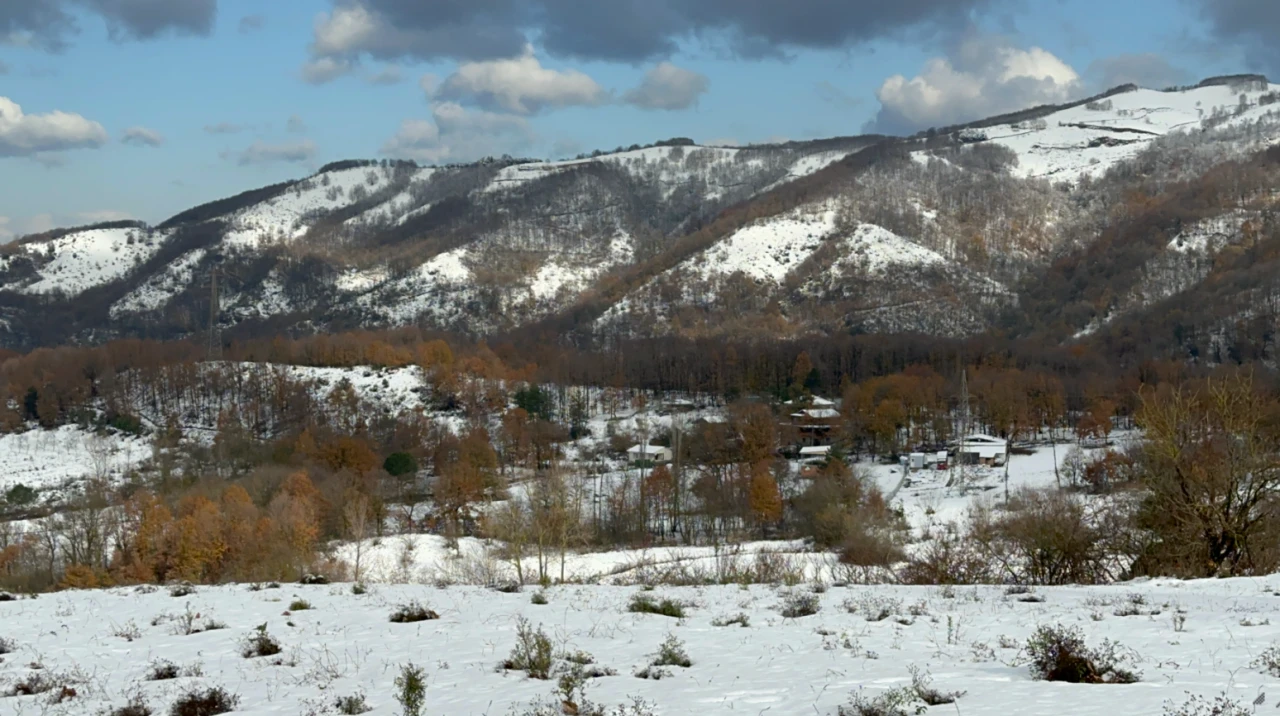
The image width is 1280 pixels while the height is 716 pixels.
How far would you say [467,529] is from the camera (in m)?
69.1

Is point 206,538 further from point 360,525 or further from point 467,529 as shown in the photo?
point 467,529

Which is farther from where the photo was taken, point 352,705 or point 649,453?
point 649,453

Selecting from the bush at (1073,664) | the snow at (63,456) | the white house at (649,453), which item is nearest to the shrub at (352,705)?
the bush at (1073,664)

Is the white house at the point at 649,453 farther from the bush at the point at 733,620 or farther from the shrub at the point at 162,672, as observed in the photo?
the shrub at the point at 162,672

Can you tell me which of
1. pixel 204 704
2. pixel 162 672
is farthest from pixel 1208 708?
pixel 162 672

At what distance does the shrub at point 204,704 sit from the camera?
10344 mm

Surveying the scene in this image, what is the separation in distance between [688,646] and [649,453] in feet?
268

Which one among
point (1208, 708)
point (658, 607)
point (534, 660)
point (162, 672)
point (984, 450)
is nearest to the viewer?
point (1208, 708)

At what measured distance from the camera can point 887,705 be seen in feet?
28.1

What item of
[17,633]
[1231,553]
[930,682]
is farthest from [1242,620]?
[17,633]

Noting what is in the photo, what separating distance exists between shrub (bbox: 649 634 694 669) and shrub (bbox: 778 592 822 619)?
374cm

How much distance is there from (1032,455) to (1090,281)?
114282 mm

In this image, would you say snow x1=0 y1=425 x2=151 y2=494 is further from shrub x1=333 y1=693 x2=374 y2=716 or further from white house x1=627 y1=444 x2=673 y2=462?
shrub x1=333 y1=693 x2=374 y2=716

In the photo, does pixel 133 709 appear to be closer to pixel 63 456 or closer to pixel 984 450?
pixel 984 450
